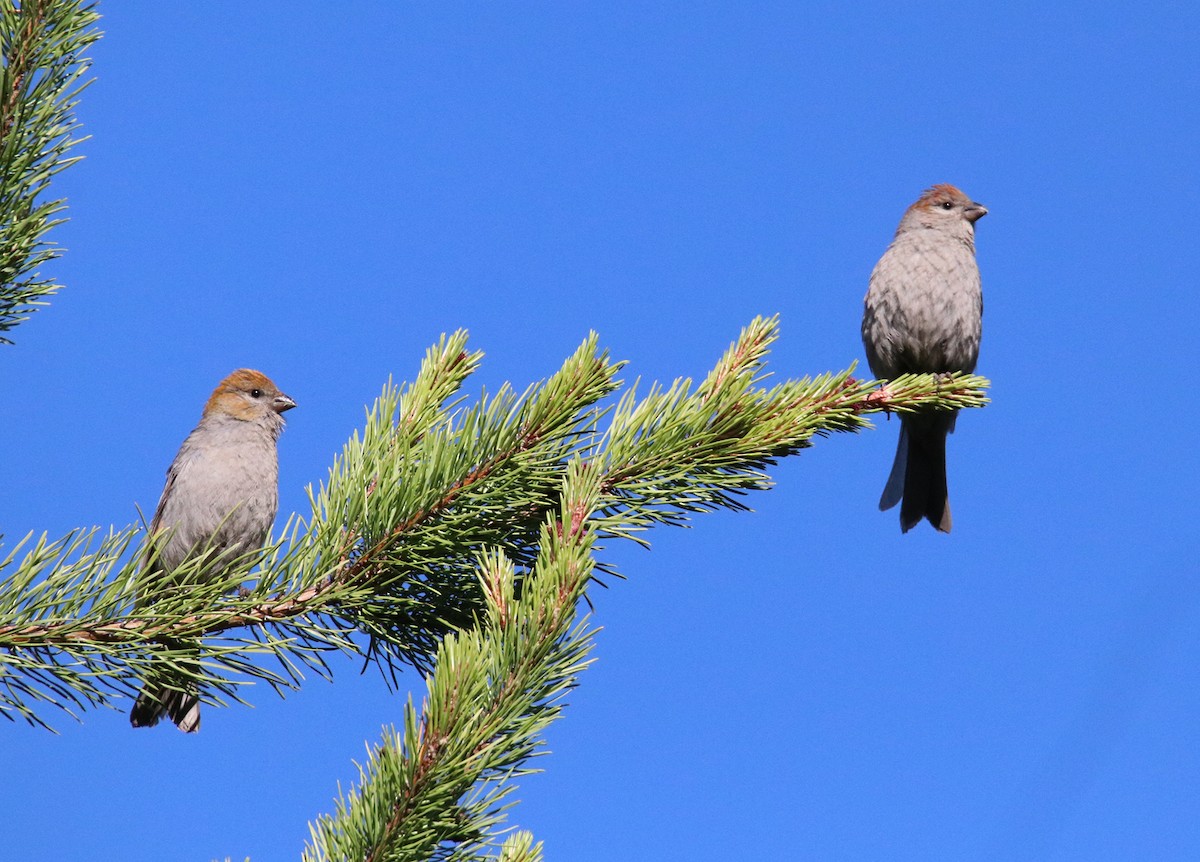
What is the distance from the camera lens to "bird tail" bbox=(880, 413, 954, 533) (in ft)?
22.7

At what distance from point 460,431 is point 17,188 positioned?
105cm

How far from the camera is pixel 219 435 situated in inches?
176

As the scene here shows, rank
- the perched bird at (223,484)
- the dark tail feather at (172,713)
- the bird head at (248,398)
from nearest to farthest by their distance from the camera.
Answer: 1. the dark tail feather at (172,713)
2. the perched bird at (223,484)
3. the bird head at (248,398)

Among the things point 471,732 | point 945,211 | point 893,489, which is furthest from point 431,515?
point 945,211

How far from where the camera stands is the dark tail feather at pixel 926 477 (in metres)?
6.94

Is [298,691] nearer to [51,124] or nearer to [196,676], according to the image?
[196,676]

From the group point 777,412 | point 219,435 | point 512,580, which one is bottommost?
→ point 512,580

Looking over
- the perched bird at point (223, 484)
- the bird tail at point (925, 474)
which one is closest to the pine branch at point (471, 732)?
the perched bird at point (223, 484)

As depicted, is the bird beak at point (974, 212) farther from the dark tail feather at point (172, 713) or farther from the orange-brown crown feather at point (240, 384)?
the dark tail feather at point (172, 713)

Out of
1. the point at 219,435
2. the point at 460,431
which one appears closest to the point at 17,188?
the point at 460,431

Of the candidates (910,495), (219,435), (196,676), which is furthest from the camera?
(910,495)

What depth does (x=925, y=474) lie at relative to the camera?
6984 millimetres

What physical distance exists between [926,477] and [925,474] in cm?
2

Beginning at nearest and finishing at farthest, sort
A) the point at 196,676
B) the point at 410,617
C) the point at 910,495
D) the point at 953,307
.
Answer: the point at 196,676 → the point at 410,617 → the point at 953,307 → the point at 910,495
